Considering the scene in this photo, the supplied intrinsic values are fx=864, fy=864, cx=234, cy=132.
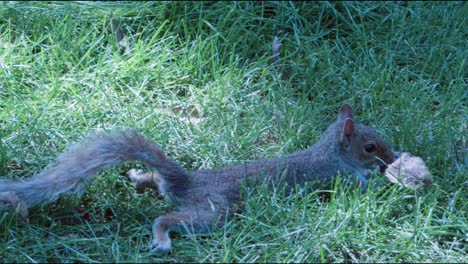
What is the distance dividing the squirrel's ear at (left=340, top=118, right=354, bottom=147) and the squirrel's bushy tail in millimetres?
780

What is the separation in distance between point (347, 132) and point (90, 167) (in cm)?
121

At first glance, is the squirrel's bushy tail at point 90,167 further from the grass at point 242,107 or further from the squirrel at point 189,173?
the grass at point 242,107

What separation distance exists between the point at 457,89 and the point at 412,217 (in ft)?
4.64

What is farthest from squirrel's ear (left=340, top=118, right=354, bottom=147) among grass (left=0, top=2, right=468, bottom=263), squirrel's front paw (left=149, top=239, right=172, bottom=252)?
squirrel's front paw (left=149, top=239, right=172, bottom=252)

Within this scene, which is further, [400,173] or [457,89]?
[457,89]

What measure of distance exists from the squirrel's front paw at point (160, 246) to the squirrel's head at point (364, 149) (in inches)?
41.2

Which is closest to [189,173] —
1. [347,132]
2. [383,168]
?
[347,132]

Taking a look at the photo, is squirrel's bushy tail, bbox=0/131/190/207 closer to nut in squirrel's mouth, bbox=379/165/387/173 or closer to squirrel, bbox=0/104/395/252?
squirrel, bbox=0/104/395/252

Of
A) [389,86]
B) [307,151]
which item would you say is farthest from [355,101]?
[307,151]

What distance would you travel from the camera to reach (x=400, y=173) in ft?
12.7

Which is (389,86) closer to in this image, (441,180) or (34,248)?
(441,180)

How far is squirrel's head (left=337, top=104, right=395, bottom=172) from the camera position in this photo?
405cm

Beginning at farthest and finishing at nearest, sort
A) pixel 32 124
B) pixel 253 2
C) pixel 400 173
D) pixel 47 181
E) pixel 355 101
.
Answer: pixel 253 2 → pixel 355 101 → pixel 32 124 → pixel 400 173 → pixel 47 181

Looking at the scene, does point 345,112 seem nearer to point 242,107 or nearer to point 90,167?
point 242,107
